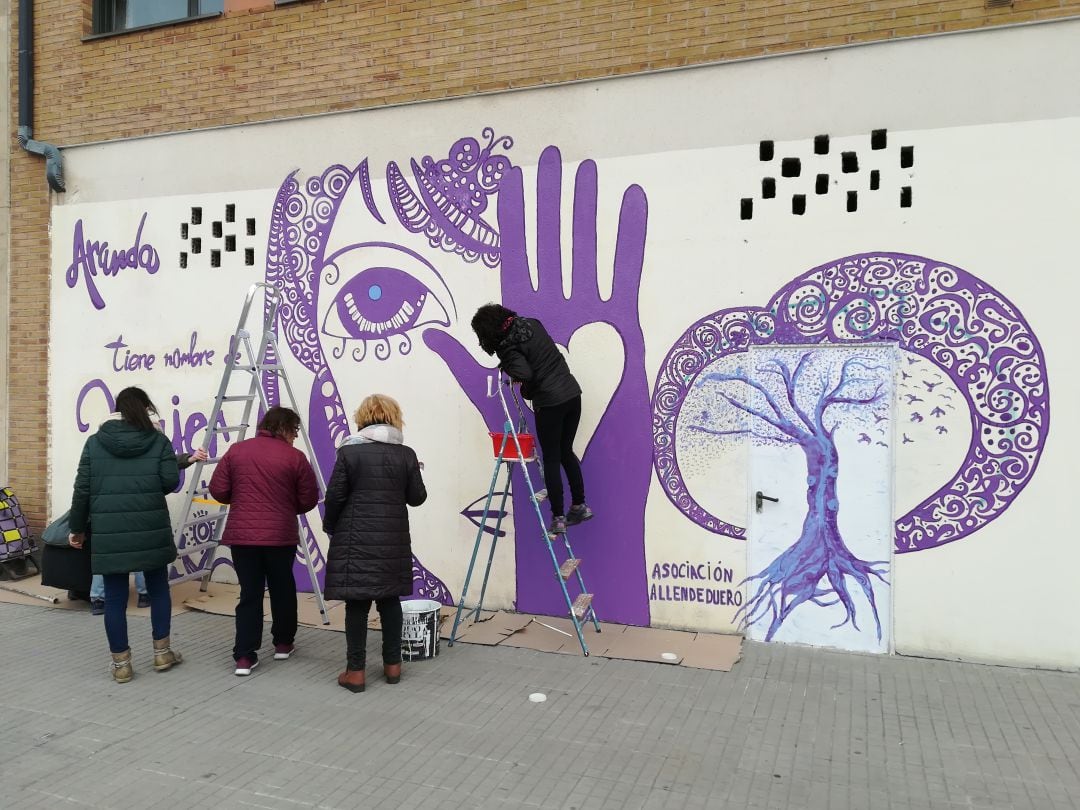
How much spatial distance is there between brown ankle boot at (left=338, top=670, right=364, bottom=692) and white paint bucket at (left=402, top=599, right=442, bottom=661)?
581mm

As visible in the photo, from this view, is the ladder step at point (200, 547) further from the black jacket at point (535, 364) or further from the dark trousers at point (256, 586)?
the black jacket at point (535, 364)

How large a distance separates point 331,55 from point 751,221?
377 centimetres

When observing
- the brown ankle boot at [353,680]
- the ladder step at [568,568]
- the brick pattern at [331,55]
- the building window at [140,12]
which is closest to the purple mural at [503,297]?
the ladder step at [568,568]

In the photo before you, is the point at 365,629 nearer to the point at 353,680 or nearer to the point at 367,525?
the point at 353,680

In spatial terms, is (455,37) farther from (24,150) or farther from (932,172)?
(24,150)

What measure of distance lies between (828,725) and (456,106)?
5.10 m

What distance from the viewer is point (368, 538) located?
518 cm

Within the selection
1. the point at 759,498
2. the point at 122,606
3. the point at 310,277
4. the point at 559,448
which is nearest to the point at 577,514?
the point at 559,448

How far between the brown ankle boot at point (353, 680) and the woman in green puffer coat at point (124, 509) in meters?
1.29

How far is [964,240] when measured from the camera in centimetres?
562

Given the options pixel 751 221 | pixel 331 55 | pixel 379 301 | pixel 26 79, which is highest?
pixel 26 79

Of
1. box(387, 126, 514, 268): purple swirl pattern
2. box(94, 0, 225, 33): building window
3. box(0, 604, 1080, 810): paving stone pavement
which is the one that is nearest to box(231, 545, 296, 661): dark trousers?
box(0, 604, 1080, 810): paving stone pavement

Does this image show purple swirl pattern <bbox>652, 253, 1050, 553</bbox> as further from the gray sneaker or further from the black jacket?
the gray sneaker

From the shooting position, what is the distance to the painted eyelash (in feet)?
23.1
